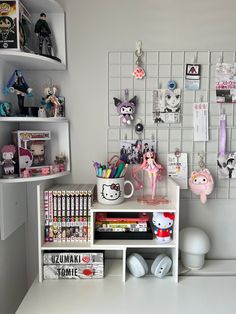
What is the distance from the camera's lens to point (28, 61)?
114 cm

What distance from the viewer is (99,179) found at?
1.18 m

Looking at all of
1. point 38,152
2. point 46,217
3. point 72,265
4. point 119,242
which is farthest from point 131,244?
point 38,152

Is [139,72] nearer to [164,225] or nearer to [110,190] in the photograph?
[110,190]

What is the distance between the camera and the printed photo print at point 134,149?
4.33ft

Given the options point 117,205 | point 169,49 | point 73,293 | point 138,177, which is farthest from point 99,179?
point 169,49

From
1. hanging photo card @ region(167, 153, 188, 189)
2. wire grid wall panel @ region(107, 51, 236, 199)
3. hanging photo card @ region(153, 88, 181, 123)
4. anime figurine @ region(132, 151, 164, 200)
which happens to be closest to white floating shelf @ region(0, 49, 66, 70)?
wire grid wall panel @ region(107, 51, 236, 199)

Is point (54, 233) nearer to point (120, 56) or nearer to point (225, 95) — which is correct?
point (120, 56)

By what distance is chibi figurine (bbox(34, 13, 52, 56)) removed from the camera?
1190 mm

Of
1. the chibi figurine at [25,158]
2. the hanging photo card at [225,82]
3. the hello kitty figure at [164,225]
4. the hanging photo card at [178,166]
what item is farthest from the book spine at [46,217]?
the hanging photo card at [225,82]

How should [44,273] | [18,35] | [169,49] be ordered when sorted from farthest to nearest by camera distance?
[169,49], [44,273], [18,35]

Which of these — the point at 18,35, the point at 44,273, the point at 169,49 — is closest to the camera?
the point at 18,35

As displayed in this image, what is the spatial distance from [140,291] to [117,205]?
0.35m

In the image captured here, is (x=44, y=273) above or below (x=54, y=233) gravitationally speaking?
below

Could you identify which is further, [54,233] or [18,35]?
[54,233]
